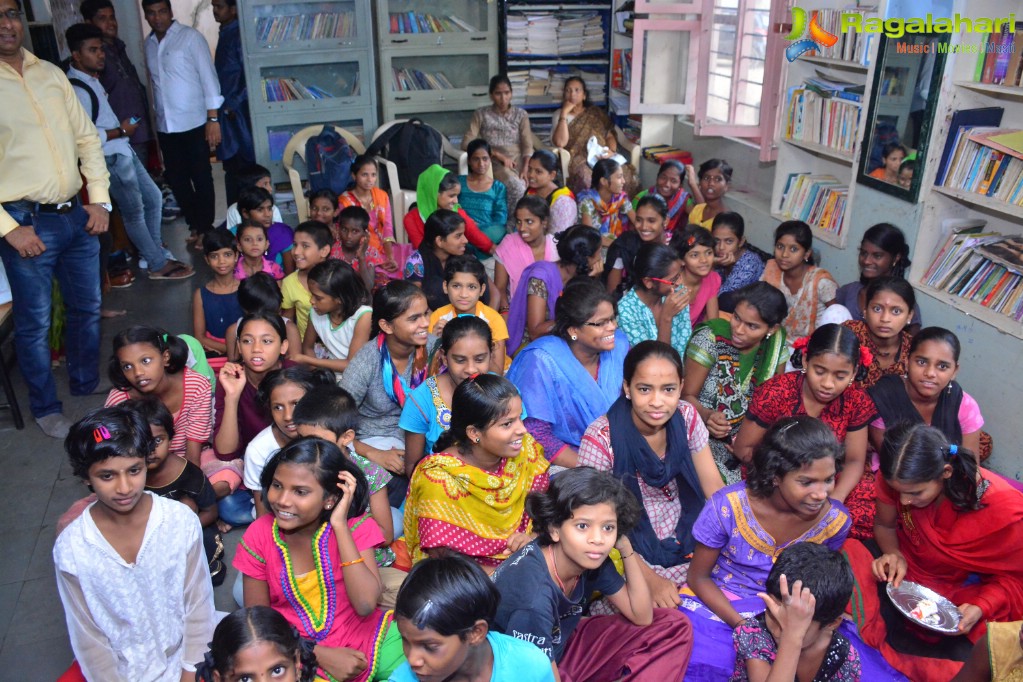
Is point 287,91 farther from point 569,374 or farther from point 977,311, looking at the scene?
point 977,311

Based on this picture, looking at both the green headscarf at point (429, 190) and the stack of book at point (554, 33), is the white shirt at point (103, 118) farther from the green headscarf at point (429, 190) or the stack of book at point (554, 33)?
the stack of book at point (554, 33)

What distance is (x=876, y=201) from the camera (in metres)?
4.39

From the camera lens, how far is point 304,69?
6.65 meters

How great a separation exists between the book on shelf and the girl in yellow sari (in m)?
5.15

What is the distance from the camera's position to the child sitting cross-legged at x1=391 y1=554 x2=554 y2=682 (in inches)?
66.6

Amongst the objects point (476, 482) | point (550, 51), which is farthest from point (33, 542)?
point (550, 51)

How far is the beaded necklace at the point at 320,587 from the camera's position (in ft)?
7.05

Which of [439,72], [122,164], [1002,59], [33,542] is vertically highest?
[1002,59]

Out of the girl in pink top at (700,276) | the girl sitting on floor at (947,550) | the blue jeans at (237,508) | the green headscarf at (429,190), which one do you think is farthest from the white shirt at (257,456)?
the green headscarf at (429,190)

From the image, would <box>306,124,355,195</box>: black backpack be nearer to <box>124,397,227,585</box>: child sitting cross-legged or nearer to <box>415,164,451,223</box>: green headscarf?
<box>415,164,451,223</box>: green headscarf

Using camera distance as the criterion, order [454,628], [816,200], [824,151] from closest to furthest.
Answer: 1. [454,628]
2. [824,151]
3. [816,200]

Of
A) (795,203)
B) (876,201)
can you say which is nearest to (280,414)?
(876,201)

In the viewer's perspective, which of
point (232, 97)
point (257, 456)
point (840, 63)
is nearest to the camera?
point (257, 456)

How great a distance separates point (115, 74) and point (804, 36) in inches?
178
